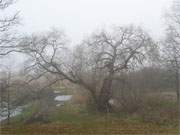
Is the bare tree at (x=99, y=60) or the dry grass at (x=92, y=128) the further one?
the bare tree at (x=99, y=60)

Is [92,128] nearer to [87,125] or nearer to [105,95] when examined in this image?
[87,125]

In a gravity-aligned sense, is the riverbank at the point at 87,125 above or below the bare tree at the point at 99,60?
below

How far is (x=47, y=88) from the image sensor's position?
24.5 meters

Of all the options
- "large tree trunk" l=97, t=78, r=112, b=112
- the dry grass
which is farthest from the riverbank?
"large tree trunk" l=97, t=78, r=112, b=112

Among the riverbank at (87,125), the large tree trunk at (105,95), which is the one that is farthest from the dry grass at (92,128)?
the large tree trunk at (105,95)

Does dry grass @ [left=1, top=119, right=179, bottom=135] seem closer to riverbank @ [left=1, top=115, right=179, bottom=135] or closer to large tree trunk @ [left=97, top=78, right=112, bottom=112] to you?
riverbank @ [left=1, top=115, right=179, bottom=135]

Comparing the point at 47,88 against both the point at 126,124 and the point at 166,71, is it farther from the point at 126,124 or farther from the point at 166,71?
the point at 166,71

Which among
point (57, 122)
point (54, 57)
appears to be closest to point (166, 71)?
point (54, 57)

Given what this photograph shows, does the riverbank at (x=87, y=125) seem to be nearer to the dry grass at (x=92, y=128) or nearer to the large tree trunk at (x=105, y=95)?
the dry grass at (x=92, y=128)

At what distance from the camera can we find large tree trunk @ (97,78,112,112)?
23766mm

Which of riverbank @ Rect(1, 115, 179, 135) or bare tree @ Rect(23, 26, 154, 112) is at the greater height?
bare tree @ Rect(23, 26, 154, 112)

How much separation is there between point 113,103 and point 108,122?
4384 millimetres

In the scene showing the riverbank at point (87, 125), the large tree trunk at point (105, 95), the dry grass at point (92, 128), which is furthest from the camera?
the large tree trunk at point (105, 95)

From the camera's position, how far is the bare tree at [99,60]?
23922mm
